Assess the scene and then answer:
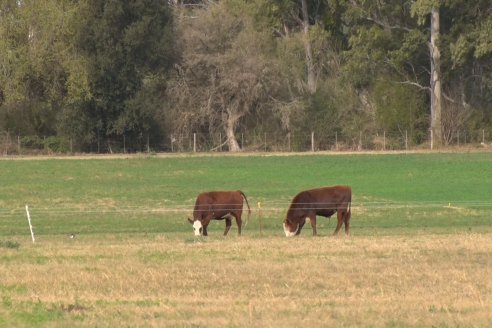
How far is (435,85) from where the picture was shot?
72688 mm

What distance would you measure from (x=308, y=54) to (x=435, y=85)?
983 centimetres

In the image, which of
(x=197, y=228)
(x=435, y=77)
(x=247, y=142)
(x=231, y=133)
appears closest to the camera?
(x=197, y=228)

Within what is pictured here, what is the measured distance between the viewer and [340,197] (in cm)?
3088

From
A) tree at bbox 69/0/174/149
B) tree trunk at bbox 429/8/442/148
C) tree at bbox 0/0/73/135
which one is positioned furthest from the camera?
tree at bbox 0/0/73/135

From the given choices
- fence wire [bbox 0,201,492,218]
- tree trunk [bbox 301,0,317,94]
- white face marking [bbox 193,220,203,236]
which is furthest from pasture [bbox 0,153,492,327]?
tree trunk [bbox 301,0,317,94]

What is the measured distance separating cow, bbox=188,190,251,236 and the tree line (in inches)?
1611

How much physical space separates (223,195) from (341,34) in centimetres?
4760

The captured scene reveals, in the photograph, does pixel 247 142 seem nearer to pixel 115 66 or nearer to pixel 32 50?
pixel 115 66

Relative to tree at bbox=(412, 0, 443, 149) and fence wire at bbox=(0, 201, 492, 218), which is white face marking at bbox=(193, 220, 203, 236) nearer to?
fence wire at bbox=(0, 201, 492, 218)

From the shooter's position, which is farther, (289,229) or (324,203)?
(324,203)

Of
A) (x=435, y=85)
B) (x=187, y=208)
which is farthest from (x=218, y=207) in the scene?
(x=435, y=85)

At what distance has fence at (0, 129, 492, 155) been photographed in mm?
74625

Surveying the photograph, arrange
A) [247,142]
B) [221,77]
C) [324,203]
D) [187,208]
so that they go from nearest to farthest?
[324,203] → [187,208] → [221,77] → [247,142]

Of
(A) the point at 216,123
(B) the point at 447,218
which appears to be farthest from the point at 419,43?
(B) the point at 447,218
